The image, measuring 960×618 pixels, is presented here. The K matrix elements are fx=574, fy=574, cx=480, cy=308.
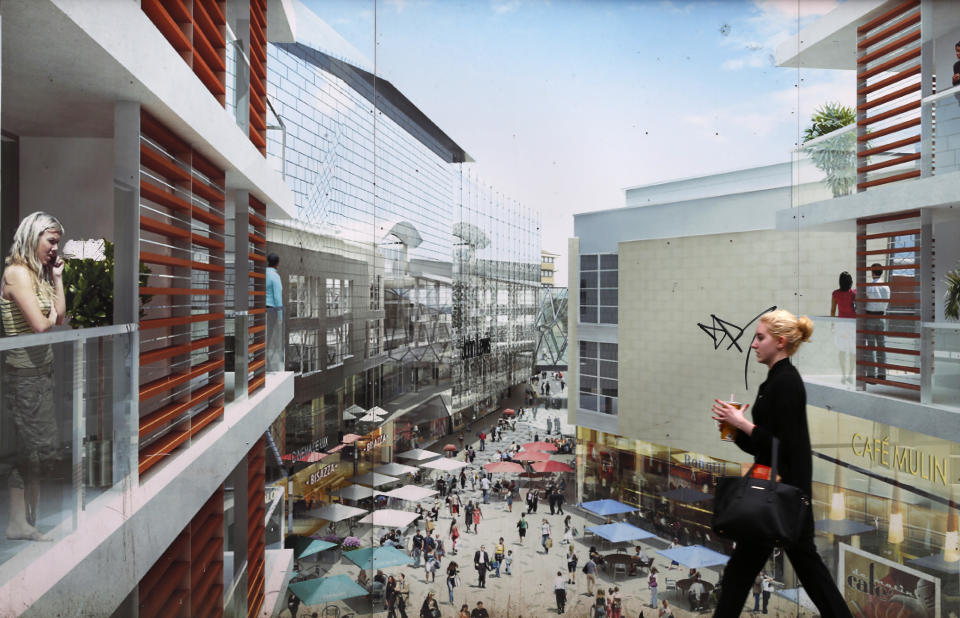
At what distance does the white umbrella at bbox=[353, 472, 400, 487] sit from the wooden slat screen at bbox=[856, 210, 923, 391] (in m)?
3.23

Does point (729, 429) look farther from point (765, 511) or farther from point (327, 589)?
point (327, 589)

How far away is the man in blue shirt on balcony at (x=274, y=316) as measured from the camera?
12.4ft

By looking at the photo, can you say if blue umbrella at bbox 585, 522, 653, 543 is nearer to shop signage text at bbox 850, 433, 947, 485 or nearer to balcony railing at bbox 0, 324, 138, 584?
shop signage text at bbox 850, 433, 947, 485

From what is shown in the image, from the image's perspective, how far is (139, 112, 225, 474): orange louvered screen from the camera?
1.99m

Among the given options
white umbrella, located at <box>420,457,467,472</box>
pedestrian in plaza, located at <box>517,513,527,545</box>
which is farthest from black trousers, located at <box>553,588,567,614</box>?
white umbrella, located at <box>420,457,467,472</box>

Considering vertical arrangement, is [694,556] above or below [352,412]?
below

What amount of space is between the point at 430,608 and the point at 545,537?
911mm

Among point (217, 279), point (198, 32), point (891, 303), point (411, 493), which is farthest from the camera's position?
point (411, 493)

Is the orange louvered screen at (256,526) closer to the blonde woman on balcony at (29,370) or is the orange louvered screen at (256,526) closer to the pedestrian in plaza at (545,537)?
the pedestrian in plaza at (545,537)

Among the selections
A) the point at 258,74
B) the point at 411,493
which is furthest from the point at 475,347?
the point at 258,74

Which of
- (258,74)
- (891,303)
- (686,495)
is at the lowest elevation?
(686,495)

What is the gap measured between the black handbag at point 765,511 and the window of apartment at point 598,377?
7.49ft

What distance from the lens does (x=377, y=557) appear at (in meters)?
3.94

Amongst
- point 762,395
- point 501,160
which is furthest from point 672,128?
point 762,395
